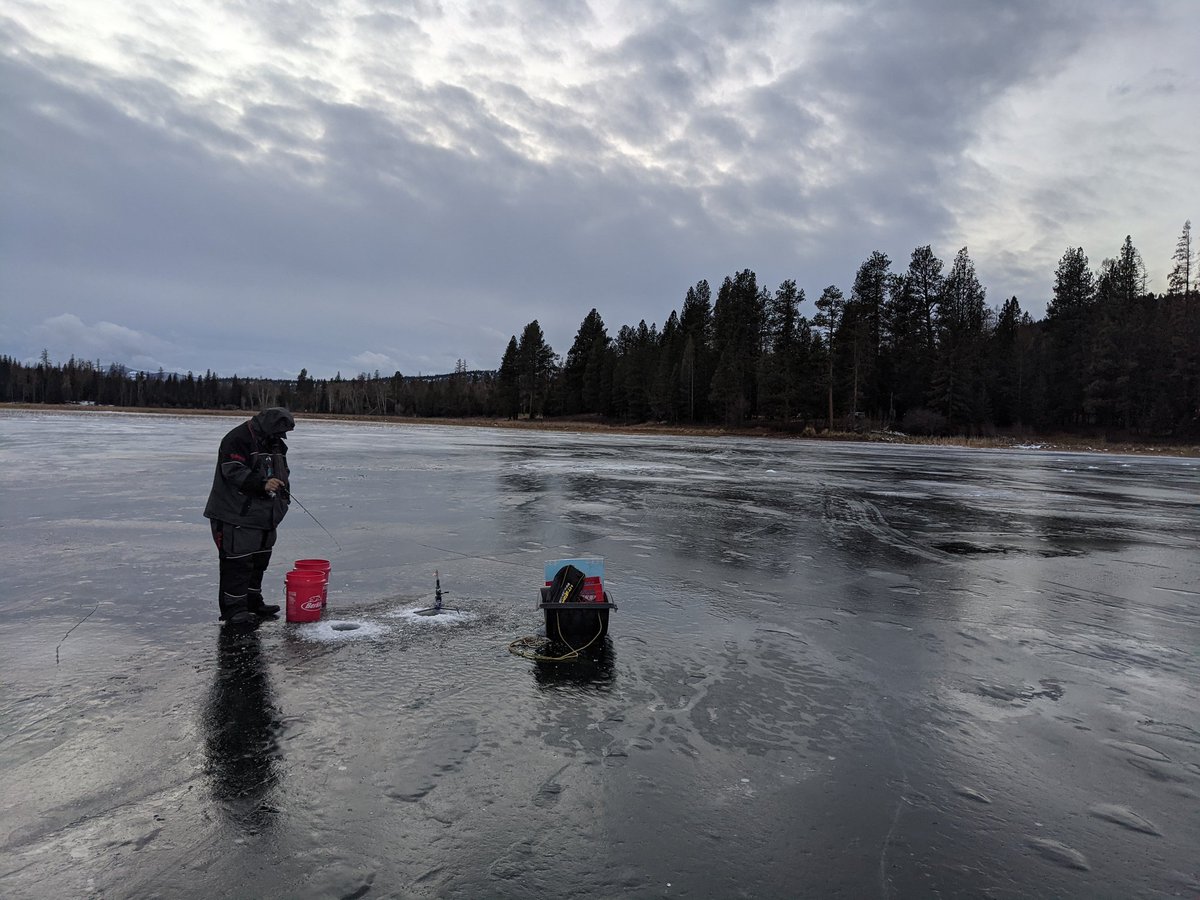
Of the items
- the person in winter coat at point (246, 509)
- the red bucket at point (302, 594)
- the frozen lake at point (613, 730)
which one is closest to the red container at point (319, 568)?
the red bucket at point (302, 594)

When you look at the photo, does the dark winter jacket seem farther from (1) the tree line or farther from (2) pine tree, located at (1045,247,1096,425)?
(2) pine tree, located at (1045,247,1096,425)

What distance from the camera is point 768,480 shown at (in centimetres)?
2056

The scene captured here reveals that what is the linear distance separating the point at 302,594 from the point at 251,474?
112 centimetres

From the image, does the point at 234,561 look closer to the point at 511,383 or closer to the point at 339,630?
the point at 339,630

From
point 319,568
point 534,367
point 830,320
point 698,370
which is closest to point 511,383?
point 534,367

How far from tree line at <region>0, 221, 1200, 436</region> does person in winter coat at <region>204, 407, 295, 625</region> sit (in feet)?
197

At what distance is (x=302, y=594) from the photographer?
19.2 ft

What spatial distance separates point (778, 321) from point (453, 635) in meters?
73.7

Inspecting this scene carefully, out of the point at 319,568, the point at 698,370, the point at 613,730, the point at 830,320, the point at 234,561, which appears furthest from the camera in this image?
the point at 698,370

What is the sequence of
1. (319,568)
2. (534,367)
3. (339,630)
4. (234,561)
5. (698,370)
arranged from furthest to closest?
(534,367) → (698,370) → (319,568) → (234,561) → (339,630)

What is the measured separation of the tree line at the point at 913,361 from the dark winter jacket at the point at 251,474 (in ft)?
196

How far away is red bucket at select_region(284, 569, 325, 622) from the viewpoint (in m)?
5.82

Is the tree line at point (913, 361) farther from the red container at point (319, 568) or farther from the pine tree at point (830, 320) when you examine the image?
the red container at point (319, 568)

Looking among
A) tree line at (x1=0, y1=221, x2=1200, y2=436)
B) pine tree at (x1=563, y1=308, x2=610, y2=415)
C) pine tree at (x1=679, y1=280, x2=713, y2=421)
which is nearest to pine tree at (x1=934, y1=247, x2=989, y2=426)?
tree line at (x1=0, y1=221, x2=1200, y2=436)
